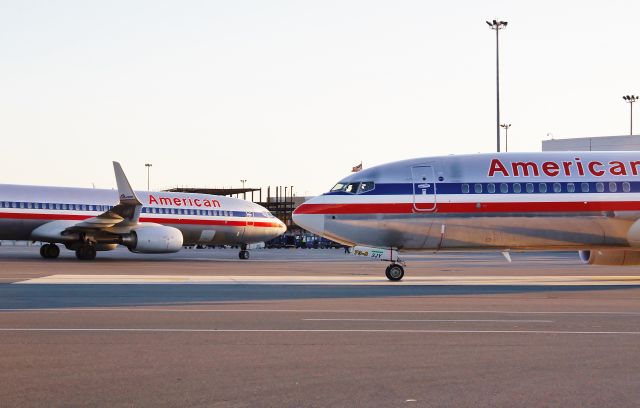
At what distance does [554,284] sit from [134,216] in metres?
24.3

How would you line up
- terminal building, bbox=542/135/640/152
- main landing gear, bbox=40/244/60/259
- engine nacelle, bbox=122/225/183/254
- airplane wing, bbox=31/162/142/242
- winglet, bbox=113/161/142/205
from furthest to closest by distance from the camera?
terminal building, bbox=542/135/640/152 < main landing gear, bbox=40/244/60/259 < engine nacelle, bbox=122/225/183/254 < airplane wing, bbox=31/162/142/242 < winglet, bbox=113/161/142/205

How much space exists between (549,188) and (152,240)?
2308 cm

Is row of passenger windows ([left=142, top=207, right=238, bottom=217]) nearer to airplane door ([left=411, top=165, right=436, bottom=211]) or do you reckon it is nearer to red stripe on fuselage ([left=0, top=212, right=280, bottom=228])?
red stripe on fuselage ([left=0, top=212, right=280, bottom=228])

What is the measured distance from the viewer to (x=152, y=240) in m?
43.6

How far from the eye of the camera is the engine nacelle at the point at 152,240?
143 feet

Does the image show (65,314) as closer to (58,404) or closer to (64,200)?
(58,404)

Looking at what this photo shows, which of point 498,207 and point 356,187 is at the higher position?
point 356,187

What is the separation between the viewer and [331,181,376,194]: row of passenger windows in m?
25.5

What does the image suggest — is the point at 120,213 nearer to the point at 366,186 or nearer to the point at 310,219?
the point at 310,219

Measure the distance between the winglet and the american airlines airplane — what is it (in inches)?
745

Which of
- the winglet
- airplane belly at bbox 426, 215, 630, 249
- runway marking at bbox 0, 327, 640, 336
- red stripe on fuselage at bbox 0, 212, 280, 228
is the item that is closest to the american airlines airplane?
airplane belly at bbox 426, 215, 630, 249

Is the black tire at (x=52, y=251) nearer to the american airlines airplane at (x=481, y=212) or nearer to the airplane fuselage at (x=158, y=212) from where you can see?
the airplane fuselage at (x=158, y=212)

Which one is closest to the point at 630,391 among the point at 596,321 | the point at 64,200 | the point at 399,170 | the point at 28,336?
the point at 596,321

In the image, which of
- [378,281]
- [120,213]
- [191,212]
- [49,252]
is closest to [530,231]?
[378,281]
